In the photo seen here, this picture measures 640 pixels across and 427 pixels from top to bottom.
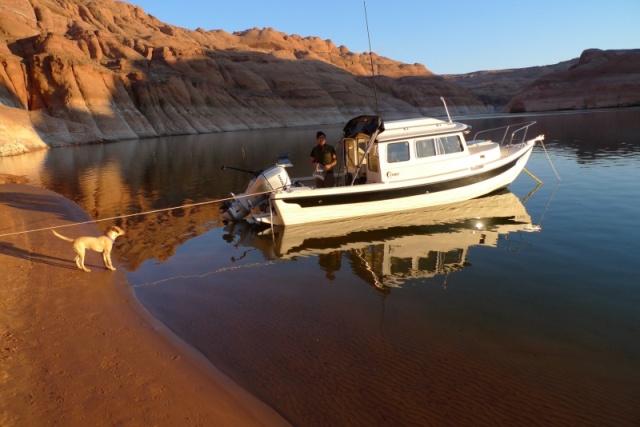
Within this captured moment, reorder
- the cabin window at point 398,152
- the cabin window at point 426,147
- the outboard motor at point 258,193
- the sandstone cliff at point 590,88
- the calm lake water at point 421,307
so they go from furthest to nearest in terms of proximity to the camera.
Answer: the sandstone cliff at point 590,88, the cabin window at point 426,147, the cabin window at point 398,152, the outboard motor at point 258,193, the calm lake water at point 421,307

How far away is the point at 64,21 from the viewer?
116188 mm

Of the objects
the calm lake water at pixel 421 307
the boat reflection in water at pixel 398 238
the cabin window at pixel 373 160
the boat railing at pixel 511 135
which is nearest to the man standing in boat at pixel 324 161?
the cabin window at pixel 373 160

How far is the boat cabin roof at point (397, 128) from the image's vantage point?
13438mm

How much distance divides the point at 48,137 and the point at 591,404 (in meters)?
65.9

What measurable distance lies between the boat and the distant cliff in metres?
42.2

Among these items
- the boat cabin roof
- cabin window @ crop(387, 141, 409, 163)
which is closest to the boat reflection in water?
cabin window @ crop(387, 141, 409, 163)

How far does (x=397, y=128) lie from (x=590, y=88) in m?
111

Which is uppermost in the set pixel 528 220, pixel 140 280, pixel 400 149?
pixel 400 149

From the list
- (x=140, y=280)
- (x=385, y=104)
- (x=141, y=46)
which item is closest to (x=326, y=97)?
(x=385, y=104)

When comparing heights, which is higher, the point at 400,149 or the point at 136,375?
the point at 400,149

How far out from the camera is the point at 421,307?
7645 millimetres

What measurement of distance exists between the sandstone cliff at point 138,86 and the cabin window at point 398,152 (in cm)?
4427

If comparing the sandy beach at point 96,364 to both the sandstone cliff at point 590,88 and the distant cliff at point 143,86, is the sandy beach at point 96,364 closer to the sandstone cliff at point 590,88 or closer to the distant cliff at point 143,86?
the distant cliff at point 143,86

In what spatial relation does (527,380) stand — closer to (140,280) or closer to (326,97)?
(140,280)
